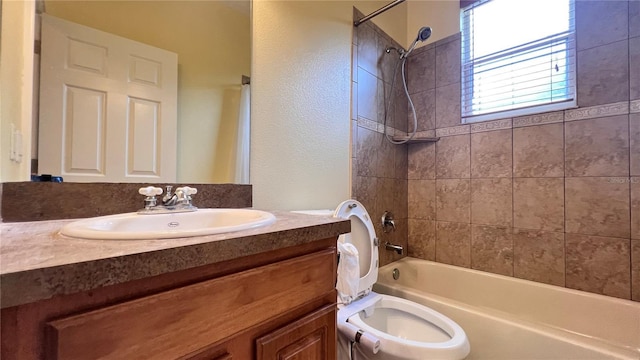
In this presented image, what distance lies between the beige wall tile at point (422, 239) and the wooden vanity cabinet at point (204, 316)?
1.59 metres

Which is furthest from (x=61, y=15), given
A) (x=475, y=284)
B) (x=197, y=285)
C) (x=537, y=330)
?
(x=475, y=284)

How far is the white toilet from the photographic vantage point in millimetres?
1019

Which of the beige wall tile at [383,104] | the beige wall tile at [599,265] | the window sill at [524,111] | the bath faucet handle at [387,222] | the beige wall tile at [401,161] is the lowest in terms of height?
the beige wall tile at [599,265]

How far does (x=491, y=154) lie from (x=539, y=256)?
708 mm

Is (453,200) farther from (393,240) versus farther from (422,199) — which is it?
(393,240)

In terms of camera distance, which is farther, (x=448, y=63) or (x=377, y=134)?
(x=448, y=63)

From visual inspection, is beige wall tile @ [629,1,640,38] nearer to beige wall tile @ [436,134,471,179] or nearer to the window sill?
the window sill

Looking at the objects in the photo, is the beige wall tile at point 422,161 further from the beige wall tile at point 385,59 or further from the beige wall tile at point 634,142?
the beige wall tile at point 634,142

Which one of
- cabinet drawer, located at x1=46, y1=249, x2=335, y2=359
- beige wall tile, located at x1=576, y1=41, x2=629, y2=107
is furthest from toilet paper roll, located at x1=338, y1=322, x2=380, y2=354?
beige wall tile, located at x1=576, y1=41, x2=629, y2=107

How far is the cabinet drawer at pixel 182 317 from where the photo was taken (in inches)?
14.4

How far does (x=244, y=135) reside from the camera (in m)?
1.21

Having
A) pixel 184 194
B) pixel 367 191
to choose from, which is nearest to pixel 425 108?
pixel 367 191

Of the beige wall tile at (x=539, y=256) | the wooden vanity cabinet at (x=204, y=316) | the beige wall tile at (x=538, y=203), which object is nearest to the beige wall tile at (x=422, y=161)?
the beige wall tile at (x=538, y=203)

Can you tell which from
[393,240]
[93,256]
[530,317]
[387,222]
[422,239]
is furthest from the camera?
[422,239]
